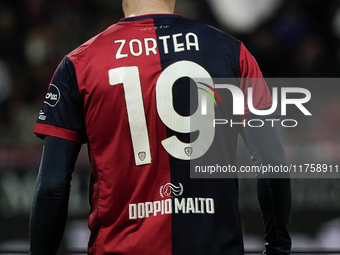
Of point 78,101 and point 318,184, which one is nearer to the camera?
point 78,101

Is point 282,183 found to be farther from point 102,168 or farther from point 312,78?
point 312,78

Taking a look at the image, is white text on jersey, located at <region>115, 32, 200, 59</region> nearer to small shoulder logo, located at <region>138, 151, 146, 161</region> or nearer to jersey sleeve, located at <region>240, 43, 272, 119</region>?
jersey sleeve, located at <region>240, 43, 272, 119</region>

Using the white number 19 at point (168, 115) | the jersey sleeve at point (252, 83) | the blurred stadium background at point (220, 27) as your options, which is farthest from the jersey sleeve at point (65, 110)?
the blurred stadium background at point (220, 27)

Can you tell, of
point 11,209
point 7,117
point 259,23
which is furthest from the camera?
point 259,23

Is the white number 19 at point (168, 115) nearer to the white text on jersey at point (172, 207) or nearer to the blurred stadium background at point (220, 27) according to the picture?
the white text on jersey at point (172, 207)

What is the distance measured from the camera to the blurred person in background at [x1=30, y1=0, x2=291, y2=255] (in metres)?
1.00

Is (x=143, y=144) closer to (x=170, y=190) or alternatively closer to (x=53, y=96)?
(x=170, y=190)

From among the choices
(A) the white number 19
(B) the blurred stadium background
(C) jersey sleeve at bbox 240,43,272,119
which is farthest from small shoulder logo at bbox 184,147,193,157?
(B) the blurred stadium background

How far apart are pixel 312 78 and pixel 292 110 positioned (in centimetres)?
33

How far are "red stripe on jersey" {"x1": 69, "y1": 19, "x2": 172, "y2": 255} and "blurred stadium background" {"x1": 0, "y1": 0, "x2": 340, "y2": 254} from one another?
232 cm

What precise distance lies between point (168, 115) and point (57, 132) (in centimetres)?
26

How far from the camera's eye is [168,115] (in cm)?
101

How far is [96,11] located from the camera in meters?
4.08

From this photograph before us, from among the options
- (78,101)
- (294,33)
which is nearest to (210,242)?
(78,101)
